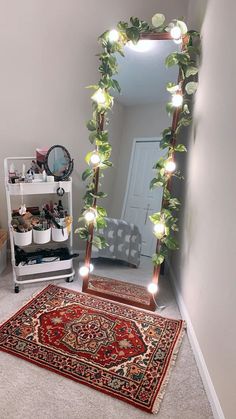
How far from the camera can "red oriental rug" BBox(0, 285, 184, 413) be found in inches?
53.1

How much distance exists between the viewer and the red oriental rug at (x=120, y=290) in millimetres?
2006

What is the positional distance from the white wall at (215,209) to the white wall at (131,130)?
0.29 m

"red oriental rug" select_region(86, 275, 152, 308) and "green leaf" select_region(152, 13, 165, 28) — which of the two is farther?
"red oriental rug" select_region(86, 275, 152, 308)

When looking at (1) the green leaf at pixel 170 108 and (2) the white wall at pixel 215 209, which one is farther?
(1) the green leaf at pixel 170 108

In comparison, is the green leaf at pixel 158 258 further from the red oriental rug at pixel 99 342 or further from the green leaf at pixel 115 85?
the green leaf at pixel 115 85

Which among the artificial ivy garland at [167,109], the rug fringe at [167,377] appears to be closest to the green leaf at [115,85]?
the artificial ivy garland at [167,109]

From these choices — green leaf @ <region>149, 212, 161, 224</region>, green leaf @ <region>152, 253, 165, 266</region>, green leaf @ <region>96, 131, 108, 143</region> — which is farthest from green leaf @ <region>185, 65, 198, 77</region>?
green leaf @ <region>152, 253, 165, 266</region>

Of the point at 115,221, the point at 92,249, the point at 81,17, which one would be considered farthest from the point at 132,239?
the point at 81,17

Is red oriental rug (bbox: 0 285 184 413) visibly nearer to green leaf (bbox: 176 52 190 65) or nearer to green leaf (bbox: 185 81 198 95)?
green leaf (bbox: 185 81 198 95)

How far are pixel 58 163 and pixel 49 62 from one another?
2.82 ft

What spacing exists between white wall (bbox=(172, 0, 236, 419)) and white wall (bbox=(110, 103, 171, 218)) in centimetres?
29

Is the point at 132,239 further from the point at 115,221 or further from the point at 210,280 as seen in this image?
the point at 210,280

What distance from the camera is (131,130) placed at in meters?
2.08

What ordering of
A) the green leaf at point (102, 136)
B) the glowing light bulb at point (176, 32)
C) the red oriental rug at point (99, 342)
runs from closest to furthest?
the red oriental rug at point (99, 342) < the glowing light bulb at point (176, 32) < the green leaf at point (102, 136)
